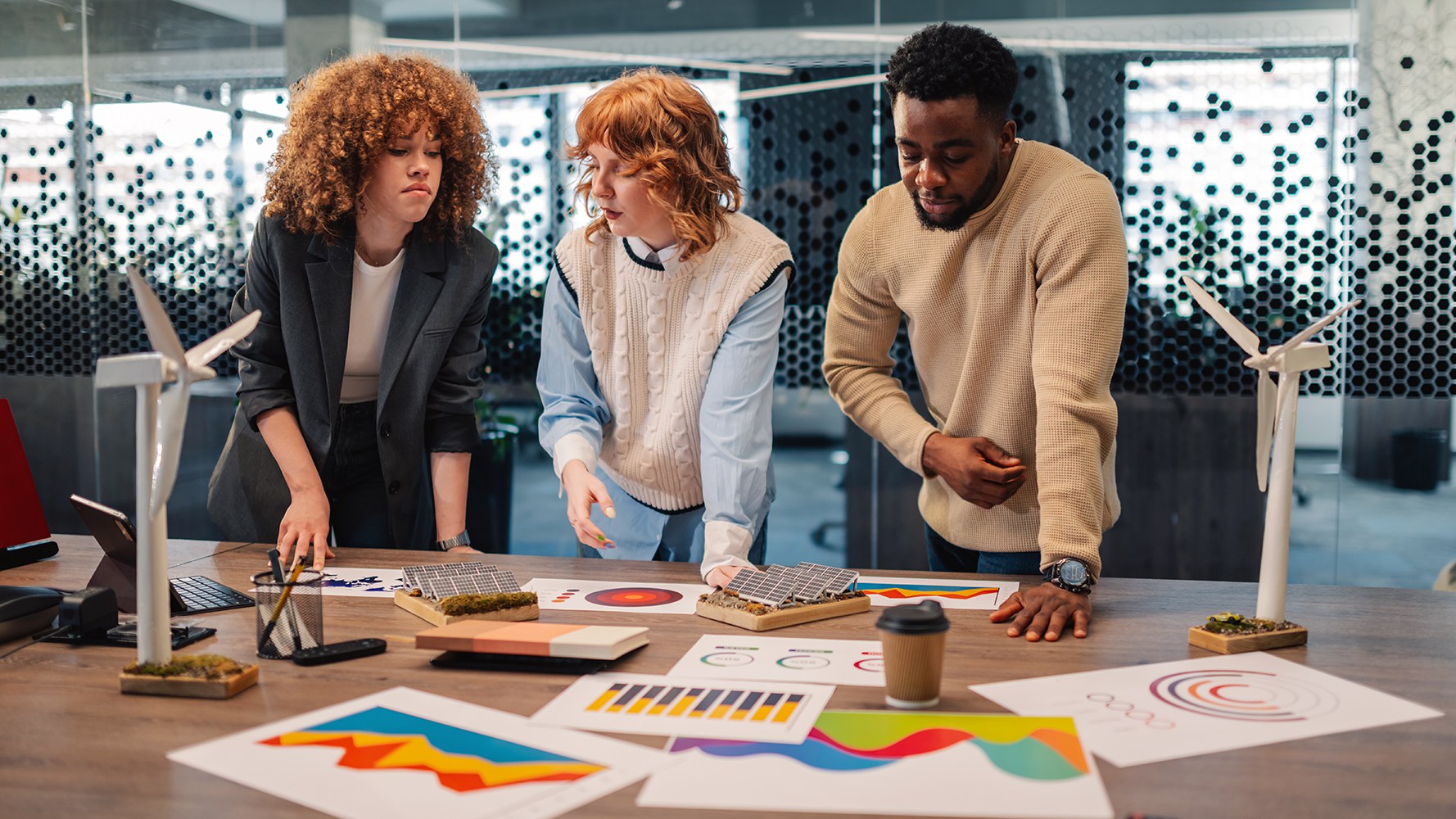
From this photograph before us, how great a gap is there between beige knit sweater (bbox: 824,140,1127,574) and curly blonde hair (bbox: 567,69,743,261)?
0.93ft

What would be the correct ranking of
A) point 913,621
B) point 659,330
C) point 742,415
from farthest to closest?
point 659,330
point 742,415
point 913,621

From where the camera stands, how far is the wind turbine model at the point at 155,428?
135 cm

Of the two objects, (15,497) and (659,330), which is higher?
(659,330)

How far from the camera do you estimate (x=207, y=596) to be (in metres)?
1.84

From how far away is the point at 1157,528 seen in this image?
163 inches

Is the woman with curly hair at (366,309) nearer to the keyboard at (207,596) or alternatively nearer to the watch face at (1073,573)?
the keyboard at (207,596)

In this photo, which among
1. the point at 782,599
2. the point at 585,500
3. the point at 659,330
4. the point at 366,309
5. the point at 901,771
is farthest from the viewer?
the point at 366,309

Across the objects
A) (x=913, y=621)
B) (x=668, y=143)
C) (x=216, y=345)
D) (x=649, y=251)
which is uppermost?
(x=668, y=143)

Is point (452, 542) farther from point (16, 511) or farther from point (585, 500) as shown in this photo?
point (16, 511)

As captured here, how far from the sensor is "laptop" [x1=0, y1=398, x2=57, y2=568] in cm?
212

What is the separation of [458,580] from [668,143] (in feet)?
2.77

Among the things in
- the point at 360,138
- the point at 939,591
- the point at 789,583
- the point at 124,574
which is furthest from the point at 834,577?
the point at 360,138

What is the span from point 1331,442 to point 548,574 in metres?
3.10

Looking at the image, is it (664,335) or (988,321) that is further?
(664,335)
